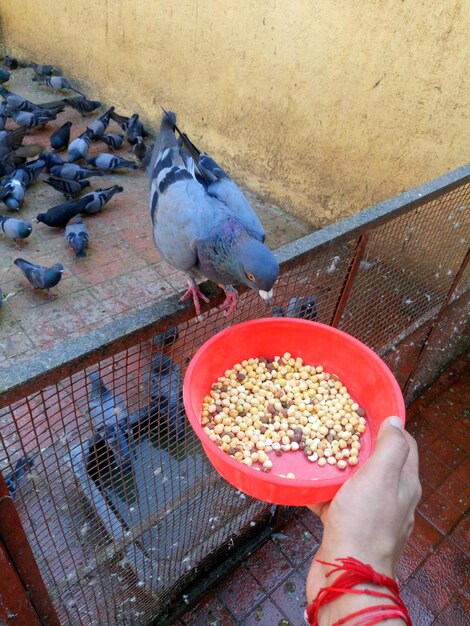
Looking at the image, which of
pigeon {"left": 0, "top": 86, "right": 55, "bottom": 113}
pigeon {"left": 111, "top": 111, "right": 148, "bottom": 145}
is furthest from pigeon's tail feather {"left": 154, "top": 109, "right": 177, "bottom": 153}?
pigeon {"left": 0, "top": 86, "right": 55, "bottom": 113}

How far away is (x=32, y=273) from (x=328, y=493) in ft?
13.3

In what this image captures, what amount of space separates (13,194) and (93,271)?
1667mm

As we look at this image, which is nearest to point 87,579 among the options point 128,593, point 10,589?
point 128,593

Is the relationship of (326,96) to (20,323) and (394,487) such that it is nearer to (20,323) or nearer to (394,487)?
(20,323)

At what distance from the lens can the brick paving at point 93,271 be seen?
4673 mm

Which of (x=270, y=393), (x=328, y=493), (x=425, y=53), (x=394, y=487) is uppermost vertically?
(x=425, y=53)

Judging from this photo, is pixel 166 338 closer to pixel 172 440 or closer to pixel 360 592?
pixel 172 440

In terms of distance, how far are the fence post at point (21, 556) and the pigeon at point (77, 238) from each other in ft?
13.5

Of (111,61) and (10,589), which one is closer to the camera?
(10,589)

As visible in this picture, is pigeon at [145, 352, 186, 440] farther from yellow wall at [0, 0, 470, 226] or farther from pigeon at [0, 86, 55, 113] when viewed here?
pigeon at [0, 86, 55, 113]

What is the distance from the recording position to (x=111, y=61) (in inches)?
326

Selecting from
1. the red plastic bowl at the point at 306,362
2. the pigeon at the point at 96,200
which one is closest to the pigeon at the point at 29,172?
the pigeon at the point at 96,200

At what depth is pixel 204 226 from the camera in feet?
8.07

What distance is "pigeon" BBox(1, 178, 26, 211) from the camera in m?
6.04
